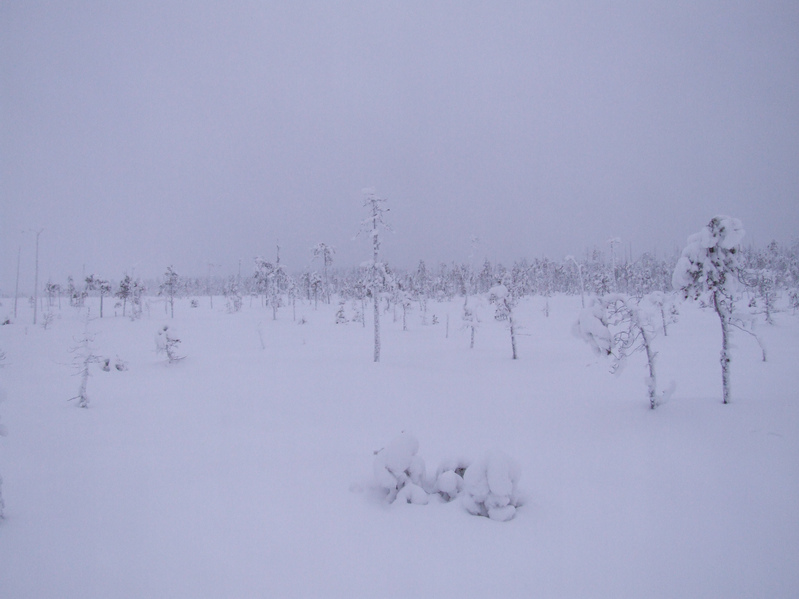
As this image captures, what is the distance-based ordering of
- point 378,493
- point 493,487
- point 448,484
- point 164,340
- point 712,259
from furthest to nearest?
point 164,340 → point 712,259 → point 378,493 → point 448,484 → point 493,487

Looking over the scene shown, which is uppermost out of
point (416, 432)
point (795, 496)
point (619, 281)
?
point (619, 281)

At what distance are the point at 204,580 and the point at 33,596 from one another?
2418 mm

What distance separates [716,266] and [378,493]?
12832 millimetres

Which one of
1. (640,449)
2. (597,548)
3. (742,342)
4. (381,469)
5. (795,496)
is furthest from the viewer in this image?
(742,342)

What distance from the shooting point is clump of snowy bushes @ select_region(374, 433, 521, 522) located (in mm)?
7168

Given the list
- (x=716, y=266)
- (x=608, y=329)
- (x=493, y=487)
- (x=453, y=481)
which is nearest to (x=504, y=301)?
(x=608, y=329)

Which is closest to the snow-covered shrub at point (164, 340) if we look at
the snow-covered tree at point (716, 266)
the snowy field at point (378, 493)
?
the snowy field at point (378, 493)

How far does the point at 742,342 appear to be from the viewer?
1262 inches

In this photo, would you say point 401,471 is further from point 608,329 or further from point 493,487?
point 608,329

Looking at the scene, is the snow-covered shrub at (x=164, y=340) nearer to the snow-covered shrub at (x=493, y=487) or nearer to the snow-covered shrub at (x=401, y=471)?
the snow-covered shrub at (x=401, y=471)

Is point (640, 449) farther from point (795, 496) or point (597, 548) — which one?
point (597, 548)

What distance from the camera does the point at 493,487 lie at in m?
7.11

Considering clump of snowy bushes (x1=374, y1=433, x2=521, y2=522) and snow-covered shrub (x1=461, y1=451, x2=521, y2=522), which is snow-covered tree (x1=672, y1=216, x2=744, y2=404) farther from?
clump of snowy bushes (x1=374, y1=433, x2=521, y2=522)

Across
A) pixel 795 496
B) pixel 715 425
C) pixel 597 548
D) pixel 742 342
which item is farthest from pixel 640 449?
pixel 742 342
